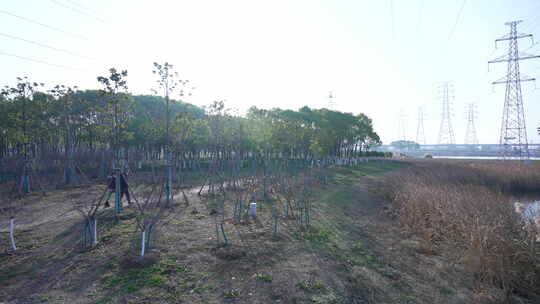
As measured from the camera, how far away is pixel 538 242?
6.83 metres

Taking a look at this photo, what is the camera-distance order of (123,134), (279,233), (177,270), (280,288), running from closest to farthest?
(280,288) → (177,270) → (279,233) → (123,134)

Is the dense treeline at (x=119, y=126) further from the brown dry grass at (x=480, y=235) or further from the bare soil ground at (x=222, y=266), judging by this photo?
the brown dry grass at (x=480, y=235)

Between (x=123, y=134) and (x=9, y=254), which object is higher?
(x=123, y=134)

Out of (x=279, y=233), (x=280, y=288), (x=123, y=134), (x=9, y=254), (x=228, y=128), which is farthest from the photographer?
(x=228, y=128)

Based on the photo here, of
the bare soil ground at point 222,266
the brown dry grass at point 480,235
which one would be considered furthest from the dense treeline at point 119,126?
the brown dry grass at point 480,235

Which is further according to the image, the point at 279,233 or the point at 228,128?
the point at 228,128

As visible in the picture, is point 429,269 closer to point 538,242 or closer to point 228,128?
point 538,242

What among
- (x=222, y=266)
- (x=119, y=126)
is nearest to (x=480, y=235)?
(x=222, y=266)

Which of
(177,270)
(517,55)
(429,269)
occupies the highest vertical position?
(517,55)

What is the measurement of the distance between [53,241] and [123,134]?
4731 millimetres

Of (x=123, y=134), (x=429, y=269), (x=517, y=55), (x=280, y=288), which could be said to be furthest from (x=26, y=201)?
(x=517, y=55)

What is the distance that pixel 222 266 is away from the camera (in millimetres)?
6293

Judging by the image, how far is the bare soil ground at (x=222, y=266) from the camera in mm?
5156

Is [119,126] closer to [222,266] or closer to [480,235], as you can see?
[222,266]
